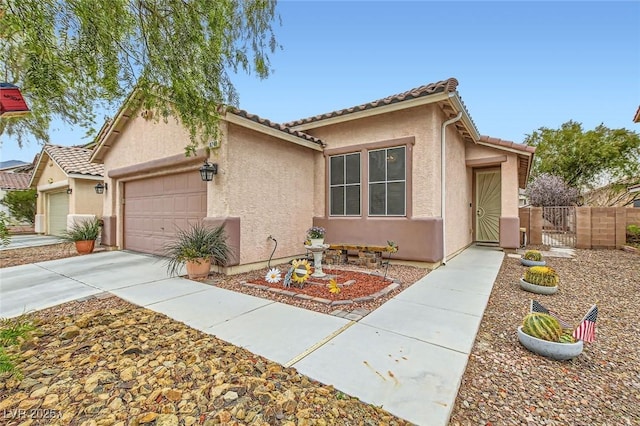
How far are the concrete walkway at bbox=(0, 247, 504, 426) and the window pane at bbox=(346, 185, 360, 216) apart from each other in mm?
2723

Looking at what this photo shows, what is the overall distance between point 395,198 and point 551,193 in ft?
65.8

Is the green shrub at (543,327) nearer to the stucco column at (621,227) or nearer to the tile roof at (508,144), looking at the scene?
the tile roof at (508,144)

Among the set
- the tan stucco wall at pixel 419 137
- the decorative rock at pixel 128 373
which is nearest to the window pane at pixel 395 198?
the tan stucco wall at pixel 419 137

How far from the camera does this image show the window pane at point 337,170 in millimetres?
8352

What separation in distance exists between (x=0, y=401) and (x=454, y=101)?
Answer: 26.6ft

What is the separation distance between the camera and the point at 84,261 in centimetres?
796

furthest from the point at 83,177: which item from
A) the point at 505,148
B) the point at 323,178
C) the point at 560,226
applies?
the point at 560,226

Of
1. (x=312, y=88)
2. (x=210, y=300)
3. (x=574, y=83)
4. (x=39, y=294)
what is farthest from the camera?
(x=574, y=83)

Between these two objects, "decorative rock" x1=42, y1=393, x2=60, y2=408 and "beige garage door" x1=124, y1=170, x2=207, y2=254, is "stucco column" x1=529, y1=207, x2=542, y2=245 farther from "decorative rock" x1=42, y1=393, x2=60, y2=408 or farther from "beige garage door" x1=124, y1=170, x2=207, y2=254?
"decorative rock" x1=42, y1=393, x2=60, y2=408

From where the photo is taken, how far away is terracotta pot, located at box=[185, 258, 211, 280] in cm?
591

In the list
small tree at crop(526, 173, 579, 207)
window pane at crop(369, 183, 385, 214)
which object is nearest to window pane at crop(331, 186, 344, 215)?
window pane at crop(369, 183, 385, 214)

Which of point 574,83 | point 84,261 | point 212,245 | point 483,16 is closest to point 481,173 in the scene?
point 483,16

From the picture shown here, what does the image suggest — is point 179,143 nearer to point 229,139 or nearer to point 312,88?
point 229,139

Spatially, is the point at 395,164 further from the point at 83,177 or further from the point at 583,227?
the point at 83,177
